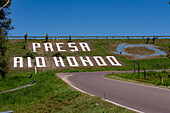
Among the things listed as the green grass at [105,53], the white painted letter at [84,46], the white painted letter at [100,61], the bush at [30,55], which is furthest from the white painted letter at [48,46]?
the white painted letter at [100,61]

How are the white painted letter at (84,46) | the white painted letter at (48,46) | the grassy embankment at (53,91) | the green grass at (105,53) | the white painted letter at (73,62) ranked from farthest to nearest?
the white painted letter at (84,46) → the white painted letter at (48,46) → the white painted letter at (73,62) → the green grass at (105,53) → the grassy embankment at (53,91)

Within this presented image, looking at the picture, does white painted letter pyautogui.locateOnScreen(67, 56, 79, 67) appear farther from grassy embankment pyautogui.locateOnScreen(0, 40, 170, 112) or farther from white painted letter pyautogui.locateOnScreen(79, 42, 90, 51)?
white painted letter pyautogui.locateOnScreen(79, 42, 90, 51)

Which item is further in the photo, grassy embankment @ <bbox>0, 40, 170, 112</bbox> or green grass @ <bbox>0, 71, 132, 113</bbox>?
grassy embankment @ <bbox>0, 40, 170, 112</bbox>

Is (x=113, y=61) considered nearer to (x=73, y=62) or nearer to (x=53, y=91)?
(x=73, y=62)

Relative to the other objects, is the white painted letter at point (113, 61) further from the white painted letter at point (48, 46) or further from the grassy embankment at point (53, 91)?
the white painted letter at point (48, 46)

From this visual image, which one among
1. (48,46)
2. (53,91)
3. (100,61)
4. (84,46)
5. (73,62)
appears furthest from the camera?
(84,46)

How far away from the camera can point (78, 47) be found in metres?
57.1

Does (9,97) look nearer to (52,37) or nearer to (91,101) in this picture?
(91,101)

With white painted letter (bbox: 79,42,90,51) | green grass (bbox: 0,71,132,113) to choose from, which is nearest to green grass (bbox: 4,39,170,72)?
white painted letter (bbox: 79,42,90,51)

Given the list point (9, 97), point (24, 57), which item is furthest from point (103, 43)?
point (9, 97)

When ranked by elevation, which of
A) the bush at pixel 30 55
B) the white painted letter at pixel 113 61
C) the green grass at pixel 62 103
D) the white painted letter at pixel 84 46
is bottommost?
the green grass at pixel 62 103

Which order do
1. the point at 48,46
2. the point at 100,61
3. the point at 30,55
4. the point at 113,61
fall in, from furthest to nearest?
the point at 48,46
the point at 113,61
the point at 100,61
the point at 30,55

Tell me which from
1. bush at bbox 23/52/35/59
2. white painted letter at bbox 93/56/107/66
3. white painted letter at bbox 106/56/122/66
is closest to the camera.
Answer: white painted letter at bbox 93/56/107/66

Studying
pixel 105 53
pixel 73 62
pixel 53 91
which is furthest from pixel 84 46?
pixel 53 91
